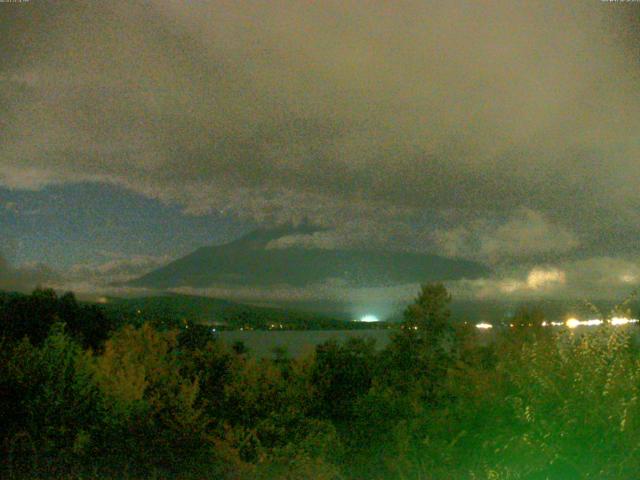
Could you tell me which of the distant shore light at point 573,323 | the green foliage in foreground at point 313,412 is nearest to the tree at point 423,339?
the green foliage in foreground at point 313,412

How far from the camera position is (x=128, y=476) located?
8.19m

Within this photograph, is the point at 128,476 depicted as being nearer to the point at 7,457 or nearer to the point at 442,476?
the point at 7,457

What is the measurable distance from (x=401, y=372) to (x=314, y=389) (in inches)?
83.8

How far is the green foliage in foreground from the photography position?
21.9 ft

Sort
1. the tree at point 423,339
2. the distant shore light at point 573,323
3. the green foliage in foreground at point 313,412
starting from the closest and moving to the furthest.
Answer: the green foliage in foreground at point 313,412 < the distant shore light at point 573,323 < the tree at point 423,339

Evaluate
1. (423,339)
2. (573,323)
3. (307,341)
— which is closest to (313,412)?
(307,341)

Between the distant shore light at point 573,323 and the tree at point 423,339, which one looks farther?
the tree at point 423,339

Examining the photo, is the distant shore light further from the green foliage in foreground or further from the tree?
the tree

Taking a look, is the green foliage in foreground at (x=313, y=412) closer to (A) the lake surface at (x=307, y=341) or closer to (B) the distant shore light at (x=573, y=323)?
(B) the distant shore light at (x=573, y=323)

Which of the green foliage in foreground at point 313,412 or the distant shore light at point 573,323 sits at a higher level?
the distant shore light at point 573,323

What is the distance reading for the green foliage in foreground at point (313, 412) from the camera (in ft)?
21.9

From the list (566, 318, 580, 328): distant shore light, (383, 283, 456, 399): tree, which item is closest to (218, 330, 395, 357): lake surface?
(383, 283, 456, 399): tree

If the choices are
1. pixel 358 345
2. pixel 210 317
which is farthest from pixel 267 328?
pixel 358 345

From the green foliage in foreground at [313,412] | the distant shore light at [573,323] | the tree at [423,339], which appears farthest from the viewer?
the tree at [423,339]
